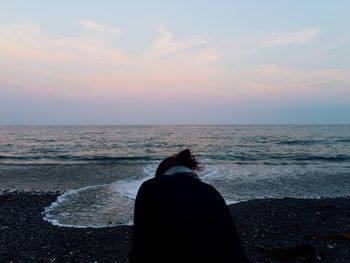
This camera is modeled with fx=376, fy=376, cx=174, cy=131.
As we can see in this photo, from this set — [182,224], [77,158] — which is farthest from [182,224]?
[77,158]

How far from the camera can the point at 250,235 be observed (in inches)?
358

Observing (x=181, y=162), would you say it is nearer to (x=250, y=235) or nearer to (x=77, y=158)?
(x=250, y=235)

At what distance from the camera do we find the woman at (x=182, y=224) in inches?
93.7

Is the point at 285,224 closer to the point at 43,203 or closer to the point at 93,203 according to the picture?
the point at 93,203

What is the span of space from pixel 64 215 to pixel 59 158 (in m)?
21.2

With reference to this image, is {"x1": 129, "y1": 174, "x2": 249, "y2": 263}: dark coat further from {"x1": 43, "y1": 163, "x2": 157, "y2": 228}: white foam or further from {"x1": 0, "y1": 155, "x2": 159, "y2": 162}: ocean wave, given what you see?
{"x1": 0, "y1": 155, "x2": 159, "y2": 162}: ocean wave

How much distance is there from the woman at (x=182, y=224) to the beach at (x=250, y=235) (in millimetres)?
5316

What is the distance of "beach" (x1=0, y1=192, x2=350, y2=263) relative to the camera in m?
7.59

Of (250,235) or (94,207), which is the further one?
(94,207)

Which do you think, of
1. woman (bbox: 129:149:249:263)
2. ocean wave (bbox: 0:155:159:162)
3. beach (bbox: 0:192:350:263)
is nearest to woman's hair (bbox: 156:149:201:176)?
woman (bbox: 129:149:249:263)

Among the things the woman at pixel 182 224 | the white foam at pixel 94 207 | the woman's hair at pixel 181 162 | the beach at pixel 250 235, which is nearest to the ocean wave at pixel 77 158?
the white foam at pixel 94 207

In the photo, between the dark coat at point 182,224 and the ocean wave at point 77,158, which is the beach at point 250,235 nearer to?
the dark coat at point 182,224

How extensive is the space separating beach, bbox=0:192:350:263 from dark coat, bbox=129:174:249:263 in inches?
209

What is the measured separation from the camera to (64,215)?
38.9 ft
